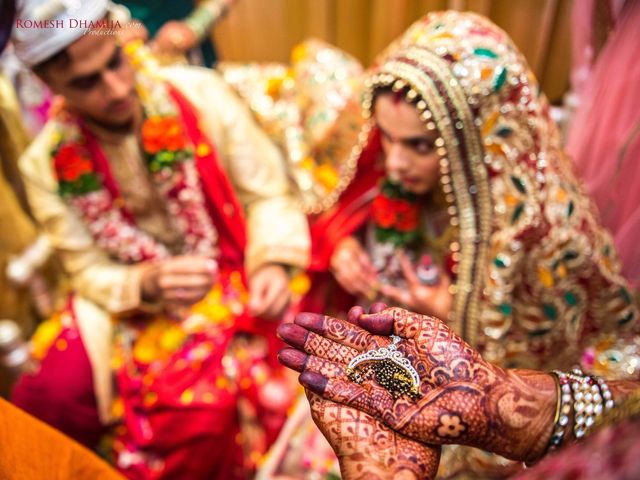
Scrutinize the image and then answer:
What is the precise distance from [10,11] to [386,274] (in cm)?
94

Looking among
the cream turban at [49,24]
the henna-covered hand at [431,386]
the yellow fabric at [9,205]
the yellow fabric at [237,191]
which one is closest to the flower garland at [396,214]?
the yellow fabric at [237,191]

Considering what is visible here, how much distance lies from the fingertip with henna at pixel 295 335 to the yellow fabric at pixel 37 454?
365mm

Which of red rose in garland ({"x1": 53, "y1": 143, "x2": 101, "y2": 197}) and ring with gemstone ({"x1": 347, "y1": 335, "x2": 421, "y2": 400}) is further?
red rose in garland ({"x1": 53, "y1": 143, "x2": 101, "y2": 197})

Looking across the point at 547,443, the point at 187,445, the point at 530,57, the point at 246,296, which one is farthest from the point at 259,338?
the point at 530,57

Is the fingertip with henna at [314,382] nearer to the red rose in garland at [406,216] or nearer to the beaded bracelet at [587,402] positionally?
the beaded bracelet at [587,402]

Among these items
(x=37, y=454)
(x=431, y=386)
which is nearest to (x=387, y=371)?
(x=431, y=386)

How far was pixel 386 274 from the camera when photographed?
1284mm

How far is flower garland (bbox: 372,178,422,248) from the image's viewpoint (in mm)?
1212

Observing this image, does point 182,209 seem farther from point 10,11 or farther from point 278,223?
point 10,11

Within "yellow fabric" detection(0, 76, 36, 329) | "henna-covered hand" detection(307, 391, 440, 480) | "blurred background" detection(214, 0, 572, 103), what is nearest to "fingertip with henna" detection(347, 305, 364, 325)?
"henna-covered hand" detection(307, 391, 440, 480)

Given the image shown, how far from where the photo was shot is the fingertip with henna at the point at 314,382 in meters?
0.60

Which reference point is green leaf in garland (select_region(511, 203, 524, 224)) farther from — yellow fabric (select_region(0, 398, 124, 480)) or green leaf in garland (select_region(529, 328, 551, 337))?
yellow fabric (select_region(0, 398, 124, 480))

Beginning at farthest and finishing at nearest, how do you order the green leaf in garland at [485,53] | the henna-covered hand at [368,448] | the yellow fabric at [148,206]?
1. the yellow fabric at [148,206]
2. the green leaf in garland at [485,53]
3. the henna-covered hand at [368,448]

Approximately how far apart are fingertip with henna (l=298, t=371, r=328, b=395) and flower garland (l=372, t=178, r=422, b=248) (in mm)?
673
